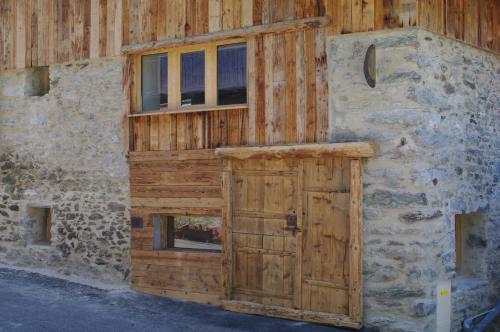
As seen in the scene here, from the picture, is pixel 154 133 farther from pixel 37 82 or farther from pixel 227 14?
pixel 37 82

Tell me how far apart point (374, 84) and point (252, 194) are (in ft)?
7.62

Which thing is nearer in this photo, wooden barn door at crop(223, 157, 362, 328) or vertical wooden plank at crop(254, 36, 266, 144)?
wooden barn door at crop(223, 157, 362, 328)

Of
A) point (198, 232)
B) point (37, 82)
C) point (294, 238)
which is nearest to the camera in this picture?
point (294, 238)

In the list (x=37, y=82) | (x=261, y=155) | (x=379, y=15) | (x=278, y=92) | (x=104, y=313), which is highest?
(x=379, y=15)

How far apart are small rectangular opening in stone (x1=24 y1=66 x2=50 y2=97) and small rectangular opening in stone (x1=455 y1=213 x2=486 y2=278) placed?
303 inches

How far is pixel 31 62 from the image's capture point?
10523 millimetres

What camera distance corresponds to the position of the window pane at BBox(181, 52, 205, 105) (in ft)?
29.6

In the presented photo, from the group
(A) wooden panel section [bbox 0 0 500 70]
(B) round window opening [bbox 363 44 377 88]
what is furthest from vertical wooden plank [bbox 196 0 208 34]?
(B) round window opening [bbox 363 44 377 88]

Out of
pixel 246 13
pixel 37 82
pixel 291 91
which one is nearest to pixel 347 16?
pixel 291 91

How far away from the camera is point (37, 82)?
10.9 m

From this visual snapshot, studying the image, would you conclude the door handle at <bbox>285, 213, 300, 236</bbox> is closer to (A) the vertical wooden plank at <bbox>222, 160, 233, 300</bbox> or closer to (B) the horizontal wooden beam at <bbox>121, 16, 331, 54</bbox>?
(A) the vertical wooden plank at <bbox>222, 160, 233, 300</bbox>

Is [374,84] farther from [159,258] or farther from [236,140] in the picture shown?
[159,258]

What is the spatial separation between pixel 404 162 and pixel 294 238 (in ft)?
6.03

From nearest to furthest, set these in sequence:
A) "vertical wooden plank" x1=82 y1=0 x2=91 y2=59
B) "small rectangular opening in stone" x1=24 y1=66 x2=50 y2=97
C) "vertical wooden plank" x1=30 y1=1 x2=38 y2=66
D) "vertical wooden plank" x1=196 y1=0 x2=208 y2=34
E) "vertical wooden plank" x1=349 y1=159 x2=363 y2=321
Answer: "vertical wooden plank" x1=349 y1=159 x2=363 y2=321 → "vertical wooden plank" x1=196 y1=0 x2=208 y2=34 → "vertical wooden plank" x1=82 y1=0 x2=91 y2=59 → "vertical wooden plank" x1=30 y1=1 x2=38 y2=66 → "small rectangular opening in stone" x1=24 y1=66 x2=50 y2=97
